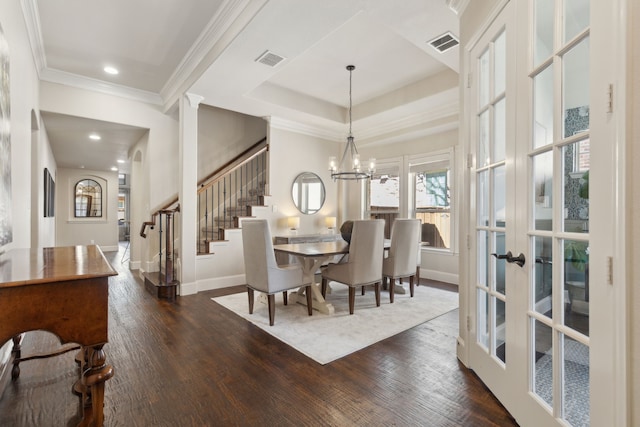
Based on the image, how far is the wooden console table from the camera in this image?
1.12 meters

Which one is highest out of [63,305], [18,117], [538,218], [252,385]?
[18,117]

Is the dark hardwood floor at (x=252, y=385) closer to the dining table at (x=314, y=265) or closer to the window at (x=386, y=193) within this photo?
the dining table at (x=314, y=265)

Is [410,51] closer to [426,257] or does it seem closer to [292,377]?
[426,257]

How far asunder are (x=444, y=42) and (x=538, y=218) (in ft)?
7.63

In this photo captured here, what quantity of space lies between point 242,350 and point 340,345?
0.82 meters

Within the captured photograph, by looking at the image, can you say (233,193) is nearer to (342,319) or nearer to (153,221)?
(153,221)

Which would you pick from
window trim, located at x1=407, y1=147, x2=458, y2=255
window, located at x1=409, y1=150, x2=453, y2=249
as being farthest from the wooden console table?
window, located at x1=409, y1=150, x2=453, y2=249

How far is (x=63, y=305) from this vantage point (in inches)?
47.9

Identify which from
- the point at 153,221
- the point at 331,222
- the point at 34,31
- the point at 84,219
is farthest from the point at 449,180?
the point at 84,219

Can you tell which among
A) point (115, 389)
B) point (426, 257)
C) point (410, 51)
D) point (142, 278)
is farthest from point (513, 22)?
point (142, 278)

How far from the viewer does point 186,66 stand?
3.93 m

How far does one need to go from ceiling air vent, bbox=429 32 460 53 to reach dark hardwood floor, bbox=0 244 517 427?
2.83m

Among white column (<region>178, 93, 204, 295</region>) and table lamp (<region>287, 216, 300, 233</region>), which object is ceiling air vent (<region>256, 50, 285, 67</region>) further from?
table lamp (<region>287, 216, 300, 233</region>)

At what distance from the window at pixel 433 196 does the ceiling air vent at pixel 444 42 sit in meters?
2.13
